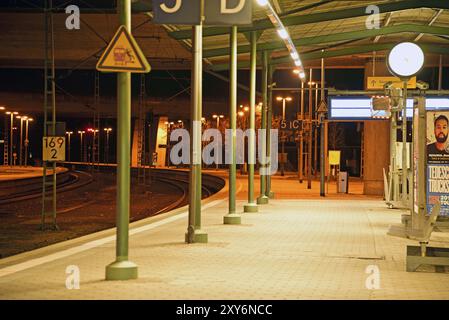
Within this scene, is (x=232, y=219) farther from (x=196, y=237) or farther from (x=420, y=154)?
(x=420, y=154)

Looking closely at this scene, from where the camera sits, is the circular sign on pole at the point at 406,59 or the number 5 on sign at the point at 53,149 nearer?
the circular sign on pole at the point at 406,59

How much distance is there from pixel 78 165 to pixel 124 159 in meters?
120

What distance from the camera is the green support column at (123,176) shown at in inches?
447

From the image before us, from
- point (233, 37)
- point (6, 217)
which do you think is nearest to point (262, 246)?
point (233, 37)

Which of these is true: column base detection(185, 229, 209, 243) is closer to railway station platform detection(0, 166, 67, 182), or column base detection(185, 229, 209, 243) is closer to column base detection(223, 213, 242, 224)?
column base detection(223, 213, 242, 224)

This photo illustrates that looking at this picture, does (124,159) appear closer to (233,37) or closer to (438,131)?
(438,131)

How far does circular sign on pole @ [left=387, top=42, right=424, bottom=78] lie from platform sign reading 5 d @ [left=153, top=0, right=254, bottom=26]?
430 centimetres

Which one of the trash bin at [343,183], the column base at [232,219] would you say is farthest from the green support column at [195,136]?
the trash bin at [343,183]

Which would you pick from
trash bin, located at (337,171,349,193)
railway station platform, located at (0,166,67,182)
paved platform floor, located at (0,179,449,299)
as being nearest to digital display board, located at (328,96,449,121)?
paved platform floor, located at (0,179,449,299)

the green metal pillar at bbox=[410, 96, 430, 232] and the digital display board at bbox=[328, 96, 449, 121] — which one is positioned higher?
the digital display board at bbox=[328, 96, 449, 121]

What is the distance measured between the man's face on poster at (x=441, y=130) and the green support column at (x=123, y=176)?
7779mm

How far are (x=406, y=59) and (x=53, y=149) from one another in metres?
9.14

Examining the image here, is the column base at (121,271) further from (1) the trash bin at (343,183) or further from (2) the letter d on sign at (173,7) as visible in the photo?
(1) the trash bin at (343,183)

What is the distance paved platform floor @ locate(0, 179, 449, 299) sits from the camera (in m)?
10.5
